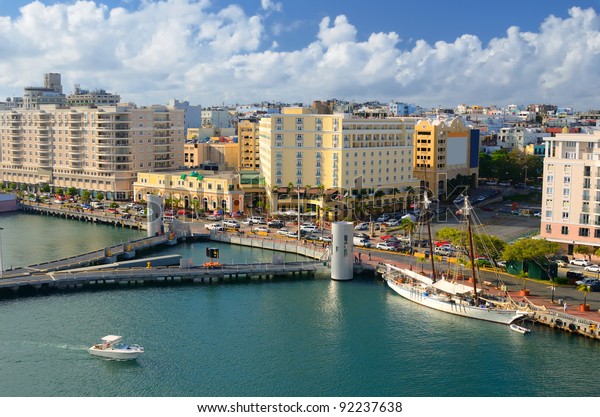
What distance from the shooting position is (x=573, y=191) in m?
29.4

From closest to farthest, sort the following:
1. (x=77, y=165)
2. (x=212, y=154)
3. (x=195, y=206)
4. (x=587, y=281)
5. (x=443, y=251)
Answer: (x=587, y=281)
(x=443, y=251)
(x=195, y=206)
(x=77, y=165)
(x=212, y=154)

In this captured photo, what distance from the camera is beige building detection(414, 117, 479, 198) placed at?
49250 mm

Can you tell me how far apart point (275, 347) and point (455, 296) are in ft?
22.7

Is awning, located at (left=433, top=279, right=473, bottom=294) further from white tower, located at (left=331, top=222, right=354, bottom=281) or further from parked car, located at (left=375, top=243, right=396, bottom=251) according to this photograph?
parked car, located at (left=375, top=243, right=396, bottom=251)

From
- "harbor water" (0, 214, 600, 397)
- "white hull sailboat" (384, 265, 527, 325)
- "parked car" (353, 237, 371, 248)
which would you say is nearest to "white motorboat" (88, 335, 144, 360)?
"harbor water" (0, 214, 600, 397)

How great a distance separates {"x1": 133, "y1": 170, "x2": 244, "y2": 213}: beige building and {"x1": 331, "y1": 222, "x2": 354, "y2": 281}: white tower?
52.9ft

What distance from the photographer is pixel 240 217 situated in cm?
4262

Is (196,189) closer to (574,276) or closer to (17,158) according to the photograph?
(17,158)

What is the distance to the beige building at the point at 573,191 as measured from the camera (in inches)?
1136

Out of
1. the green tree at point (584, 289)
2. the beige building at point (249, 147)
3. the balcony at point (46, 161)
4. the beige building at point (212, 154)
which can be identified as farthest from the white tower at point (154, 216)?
the green tree at point (584, 289)

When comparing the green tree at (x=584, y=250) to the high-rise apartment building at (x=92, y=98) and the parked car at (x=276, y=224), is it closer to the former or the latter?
the parked car at (x=276, y=224)

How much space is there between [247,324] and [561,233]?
14.3 meters

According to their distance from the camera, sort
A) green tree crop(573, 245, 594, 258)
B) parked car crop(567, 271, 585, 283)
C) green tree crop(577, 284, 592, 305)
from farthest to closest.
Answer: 1. green tree crop(573, 245, 594, 258)
2. parked car crop(567, 271, 585, 283)
3. green tree crop(577, 284, 592, 305)

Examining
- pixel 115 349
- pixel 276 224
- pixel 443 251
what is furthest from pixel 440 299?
pixel 276 224
